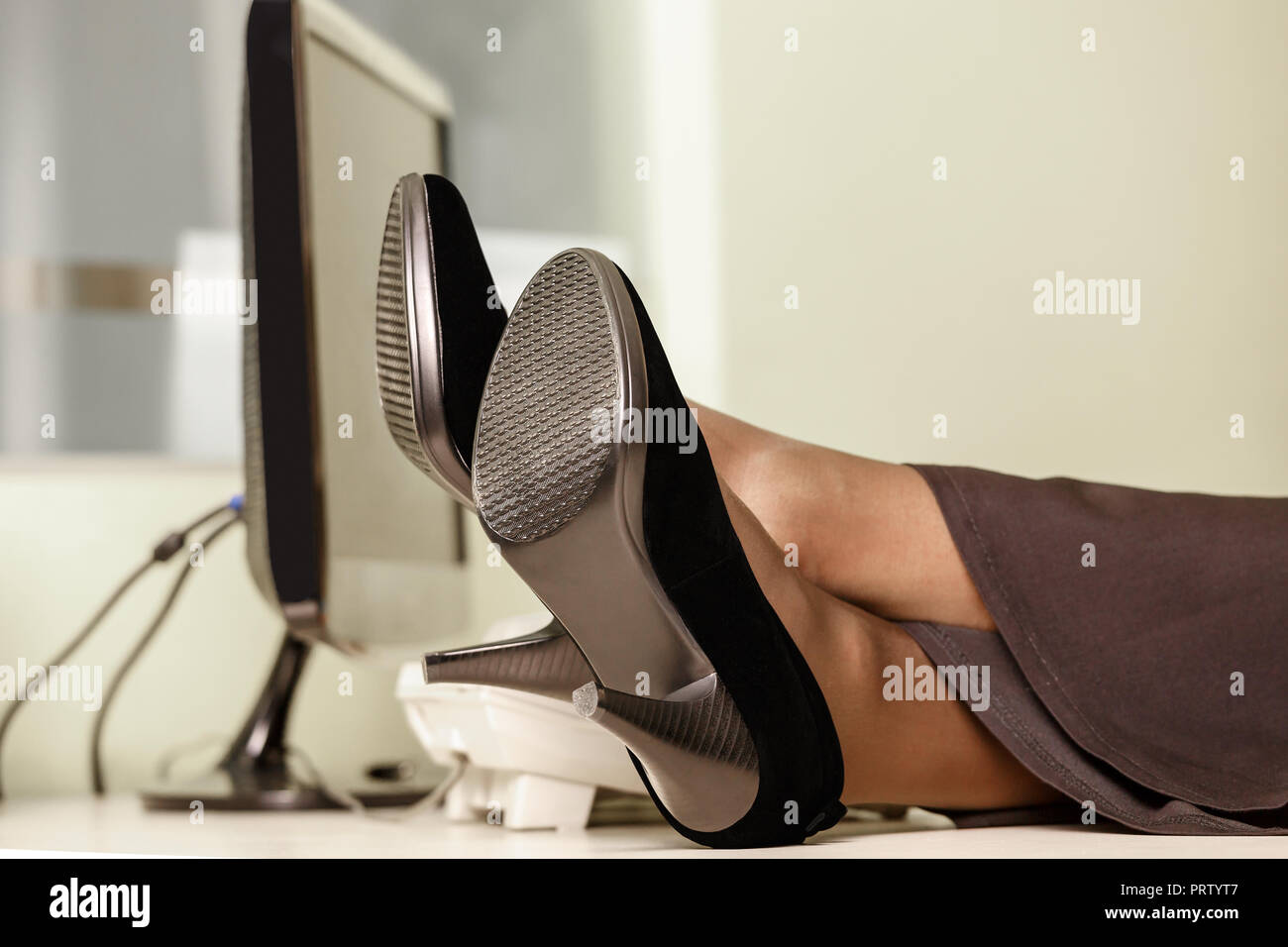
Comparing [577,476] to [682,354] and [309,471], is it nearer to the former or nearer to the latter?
[309,471]

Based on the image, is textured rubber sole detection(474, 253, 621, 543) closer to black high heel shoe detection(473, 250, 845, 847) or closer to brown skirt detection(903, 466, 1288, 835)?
black high heel shoe detection(473, 250, 845, 847)

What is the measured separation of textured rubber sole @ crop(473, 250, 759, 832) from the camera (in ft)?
1.70

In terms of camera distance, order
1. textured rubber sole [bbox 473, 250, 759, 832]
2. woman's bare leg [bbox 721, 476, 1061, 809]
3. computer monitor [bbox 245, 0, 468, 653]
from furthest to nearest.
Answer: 1. computer monitor [bbox 245, 0, 468, 653]
2. woman's bare leg [bbox 721, 476, 1061, 809]
3. textured rubber sole [bbox 473, 250, 759, 832]

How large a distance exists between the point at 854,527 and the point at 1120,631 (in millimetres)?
182

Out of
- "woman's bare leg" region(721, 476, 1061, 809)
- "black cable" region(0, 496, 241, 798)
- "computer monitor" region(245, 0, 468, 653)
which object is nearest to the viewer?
"woman's bare leg" region(721, 476, 1061, 809)

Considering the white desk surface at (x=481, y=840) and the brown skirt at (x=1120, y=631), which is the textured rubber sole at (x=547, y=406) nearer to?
the white desk surface at (x=481, y=840)

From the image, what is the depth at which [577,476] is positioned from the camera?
1.70ft

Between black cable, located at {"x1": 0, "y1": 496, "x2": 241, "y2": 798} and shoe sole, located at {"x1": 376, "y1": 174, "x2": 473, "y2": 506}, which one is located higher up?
shoe sole, located at {"x1": 376, "y1": 174, "x2": 473, "y2": 506}

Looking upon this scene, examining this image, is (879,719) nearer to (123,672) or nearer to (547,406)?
(547,406)

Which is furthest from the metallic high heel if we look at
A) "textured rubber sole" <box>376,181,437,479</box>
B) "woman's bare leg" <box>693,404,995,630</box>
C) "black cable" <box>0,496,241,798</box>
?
"black cable" <box>0,496,241,798</box>

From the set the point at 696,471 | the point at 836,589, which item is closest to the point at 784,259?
the point at 836,589

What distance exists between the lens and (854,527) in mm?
780

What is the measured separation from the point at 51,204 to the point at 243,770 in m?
0.72

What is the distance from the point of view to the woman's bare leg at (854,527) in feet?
2.52
